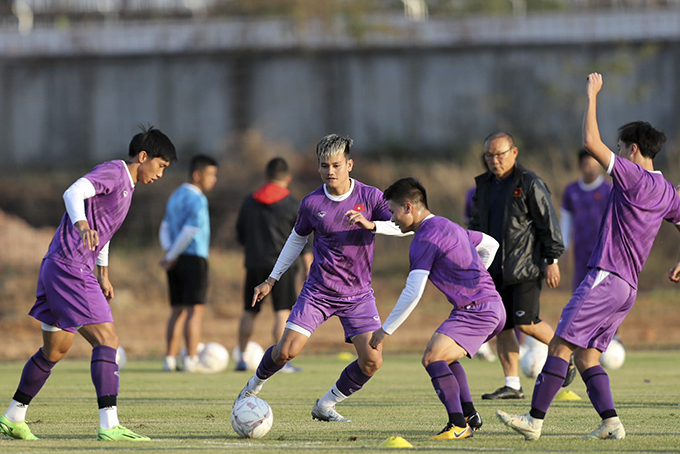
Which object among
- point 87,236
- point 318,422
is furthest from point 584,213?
point 87,236

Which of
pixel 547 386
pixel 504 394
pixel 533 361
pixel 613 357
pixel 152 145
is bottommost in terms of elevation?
pixel 613 357

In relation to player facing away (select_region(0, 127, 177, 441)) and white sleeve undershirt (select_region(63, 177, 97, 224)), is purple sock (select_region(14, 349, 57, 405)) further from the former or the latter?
white sleeve undershirt (select_region(63, 177, 97, 224))

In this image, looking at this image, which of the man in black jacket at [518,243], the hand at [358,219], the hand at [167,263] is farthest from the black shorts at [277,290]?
the hand at [358,219]

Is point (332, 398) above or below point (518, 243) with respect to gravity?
below

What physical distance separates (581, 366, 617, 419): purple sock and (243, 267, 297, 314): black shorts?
6.05 m

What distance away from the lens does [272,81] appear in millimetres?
24422

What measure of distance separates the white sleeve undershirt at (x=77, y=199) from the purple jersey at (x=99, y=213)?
100 mm

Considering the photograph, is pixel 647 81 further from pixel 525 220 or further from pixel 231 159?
pixel 525 220

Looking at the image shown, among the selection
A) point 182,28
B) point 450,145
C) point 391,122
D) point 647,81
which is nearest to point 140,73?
point 182,28

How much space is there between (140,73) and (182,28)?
64.6 inches

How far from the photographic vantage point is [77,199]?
601 cm

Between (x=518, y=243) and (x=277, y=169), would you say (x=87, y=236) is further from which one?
(x=277, y=169)

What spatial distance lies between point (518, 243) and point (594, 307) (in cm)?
294

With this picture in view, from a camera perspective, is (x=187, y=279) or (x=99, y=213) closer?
(x=99, y=213)
